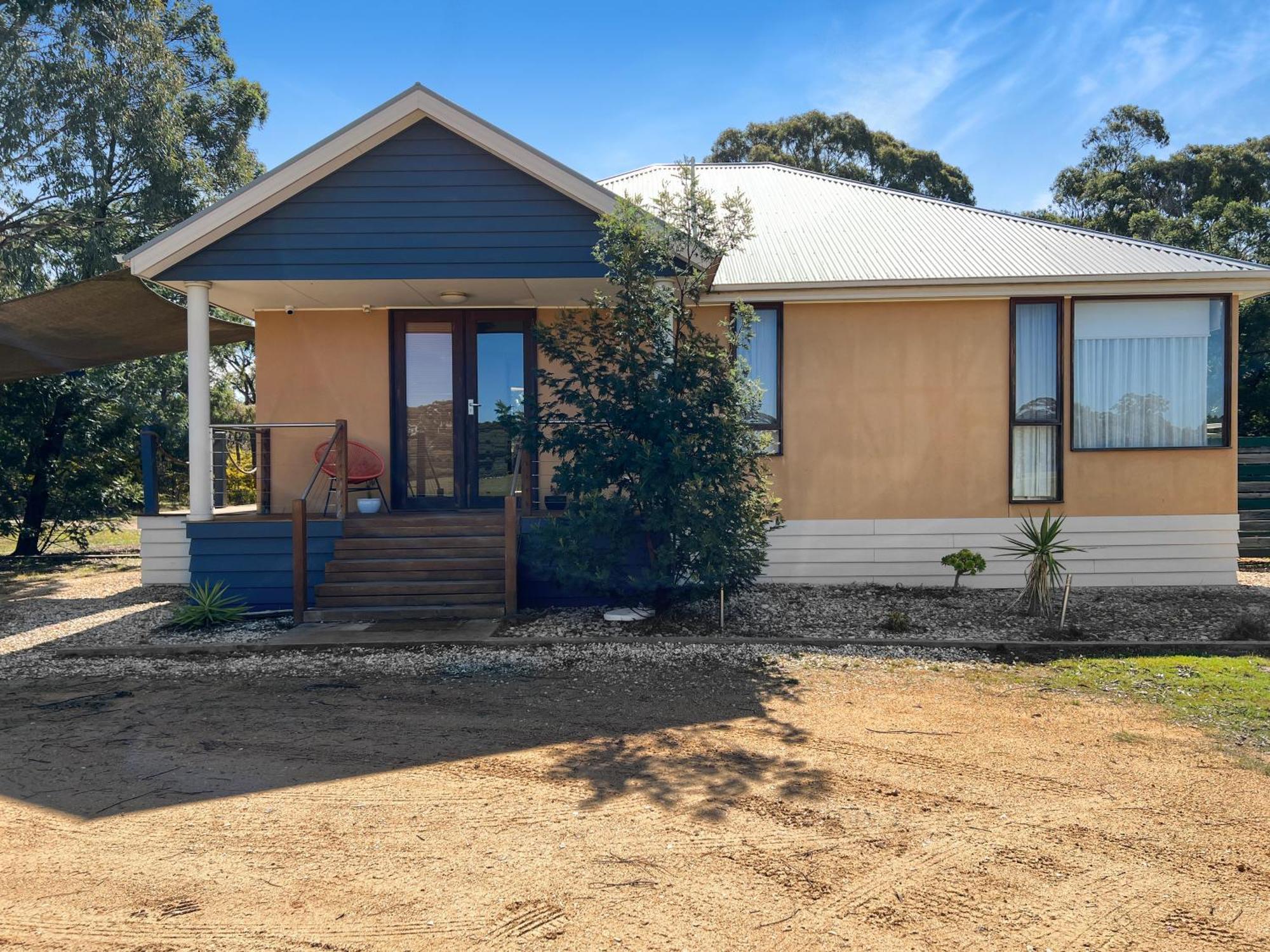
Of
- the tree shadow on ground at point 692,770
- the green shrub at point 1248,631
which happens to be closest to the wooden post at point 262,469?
the tree shadow on ground at point 692,770

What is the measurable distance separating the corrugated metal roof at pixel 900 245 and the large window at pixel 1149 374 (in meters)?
0.52

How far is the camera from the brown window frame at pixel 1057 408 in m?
9.38

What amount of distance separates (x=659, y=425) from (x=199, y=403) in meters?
4.62

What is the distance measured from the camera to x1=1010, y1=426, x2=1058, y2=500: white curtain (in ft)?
31.1

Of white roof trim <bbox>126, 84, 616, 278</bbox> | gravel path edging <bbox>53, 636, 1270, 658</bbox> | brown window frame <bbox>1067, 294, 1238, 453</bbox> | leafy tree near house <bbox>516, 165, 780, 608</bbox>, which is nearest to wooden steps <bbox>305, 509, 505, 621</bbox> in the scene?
gravel path edging <bbox>53, 636, 1270, 658</bbox>

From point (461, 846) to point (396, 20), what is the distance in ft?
38.4

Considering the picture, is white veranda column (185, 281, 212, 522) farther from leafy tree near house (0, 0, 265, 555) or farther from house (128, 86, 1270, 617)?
leafy tree near house (0, 0, 265, 555)

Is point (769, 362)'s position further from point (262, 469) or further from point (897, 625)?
point (262, 469)

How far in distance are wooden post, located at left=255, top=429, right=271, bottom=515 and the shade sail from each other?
1.49m

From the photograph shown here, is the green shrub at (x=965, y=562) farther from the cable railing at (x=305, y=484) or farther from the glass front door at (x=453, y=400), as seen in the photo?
the cable railing at (x=305, y=484)

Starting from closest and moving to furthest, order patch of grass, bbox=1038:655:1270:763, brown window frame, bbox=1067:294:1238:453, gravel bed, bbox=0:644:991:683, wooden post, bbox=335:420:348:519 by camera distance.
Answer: patch of grass, bbox=1038:655:1270:763, gravel bed, bbox=0:644:991:683, wooden post, bbox=335:420:348:519, brown window frame, bbox=1067:294:1238:453

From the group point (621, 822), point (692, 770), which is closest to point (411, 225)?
point (692, 770)

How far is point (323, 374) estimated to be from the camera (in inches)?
389

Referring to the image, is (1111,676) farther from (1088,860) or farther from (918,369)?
(918,369)
